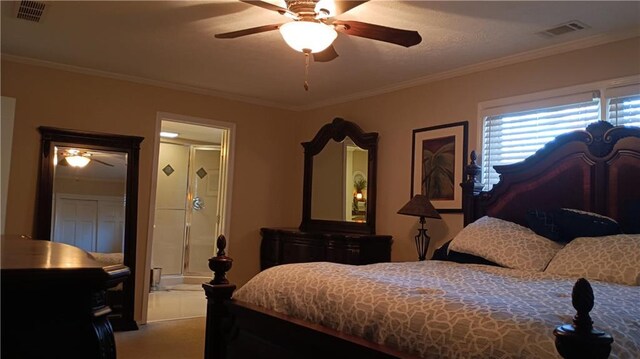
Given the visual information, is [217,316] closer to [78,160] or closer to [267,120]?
[78,160]

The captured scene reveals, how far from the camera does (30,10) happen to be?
10.7ft

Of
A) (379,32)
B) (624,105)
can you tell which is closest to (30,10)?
(379,32)

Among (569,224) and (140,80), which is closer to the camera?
(569,224)

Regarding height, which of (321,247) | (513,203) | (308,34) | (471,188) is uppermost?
(308,34)

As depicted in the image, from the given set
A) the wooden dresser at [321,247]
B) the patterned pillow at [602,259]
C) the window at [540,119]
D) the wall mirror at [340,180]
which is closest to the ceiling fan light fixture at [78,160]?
the wooden dresser at [321,247]

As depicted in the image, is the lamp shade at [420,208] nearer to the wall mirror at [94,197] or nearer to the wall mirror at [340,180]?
the wall mirror at [340,180]

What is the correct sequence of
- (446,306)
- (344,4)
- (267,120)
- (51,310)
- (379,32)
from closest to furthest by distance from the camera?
(51,310)
(446,306)
(344,4)
(379,32)
(267,120)

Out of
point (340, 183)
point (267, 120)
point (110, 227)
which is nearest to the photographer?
point (110, 227)

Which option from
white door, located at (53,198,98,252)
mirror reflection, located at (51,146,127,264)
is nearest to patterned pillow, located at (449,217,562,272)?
mirror reflection, located at (51,146,127,264)

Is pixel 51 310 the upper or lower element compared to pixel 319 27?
lower

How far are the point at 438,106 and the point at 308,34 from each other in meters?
2.18

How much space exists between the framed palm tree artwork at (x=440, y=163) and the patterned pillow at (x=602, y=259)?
1.28 m

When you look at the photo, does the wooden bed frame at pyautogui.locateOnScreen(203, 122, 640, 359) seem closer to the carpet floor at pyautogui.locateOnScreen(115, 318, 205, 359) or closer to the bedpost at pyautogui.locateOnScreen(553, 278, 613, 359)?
the bedpost at pyautogui.locateOnScreen(553, 278, 613, 359)

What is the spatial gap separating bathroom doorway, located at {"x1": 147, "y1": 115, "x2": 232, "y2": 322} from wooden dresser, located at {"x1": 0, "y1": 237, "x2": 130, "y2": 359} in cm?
626
